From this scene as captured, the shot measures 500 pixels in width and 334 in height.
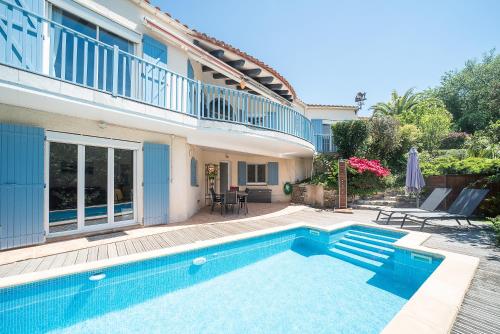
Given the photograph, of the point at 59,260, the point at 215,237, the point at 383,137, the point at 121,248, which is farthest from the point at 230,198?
the point at 383,137

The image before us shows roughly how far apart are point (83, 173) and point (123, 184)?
115 cm

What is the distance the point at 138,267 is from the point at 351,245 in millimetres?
5496

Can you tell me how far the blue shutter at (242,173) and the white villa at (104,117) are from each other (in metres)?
3.97

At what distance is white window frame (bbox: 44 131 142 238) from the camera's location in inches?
224

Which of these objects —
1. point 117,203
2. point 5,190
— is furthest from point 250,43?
point 5,190

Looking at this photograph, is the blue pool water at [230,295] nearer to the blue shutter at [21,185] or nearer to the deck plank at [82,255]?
the deck plank at [82,255]

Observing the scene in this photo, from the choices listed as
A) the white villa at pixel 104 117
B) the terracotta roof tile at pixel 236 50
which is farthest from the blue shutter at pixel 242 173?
the terracotta roof tile at pixel 236 50

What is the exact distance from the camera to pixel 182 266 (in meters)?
4.87

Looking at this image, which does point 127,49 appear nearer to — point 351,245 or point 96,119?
point 96,119

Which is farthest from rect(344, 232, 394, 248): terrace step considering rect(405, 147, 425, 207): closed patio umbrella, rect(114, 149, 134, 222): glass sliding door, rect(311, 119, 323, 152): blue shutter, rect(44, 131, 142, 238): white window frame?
rect(311, 119, 323, 152): blue shutter

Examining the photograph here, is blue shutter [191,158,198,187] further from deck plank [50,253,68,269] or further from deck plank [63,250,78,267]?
deck plank [50,253,68,269]

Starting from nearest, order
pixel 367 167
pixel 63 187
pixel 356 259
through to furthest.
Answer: pixel 356 259 < pixel 63 187 < pixel 367 167

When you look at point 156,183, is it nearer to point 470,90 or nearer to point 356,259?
point 356,259

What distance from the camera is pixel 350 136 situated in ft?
46.4
